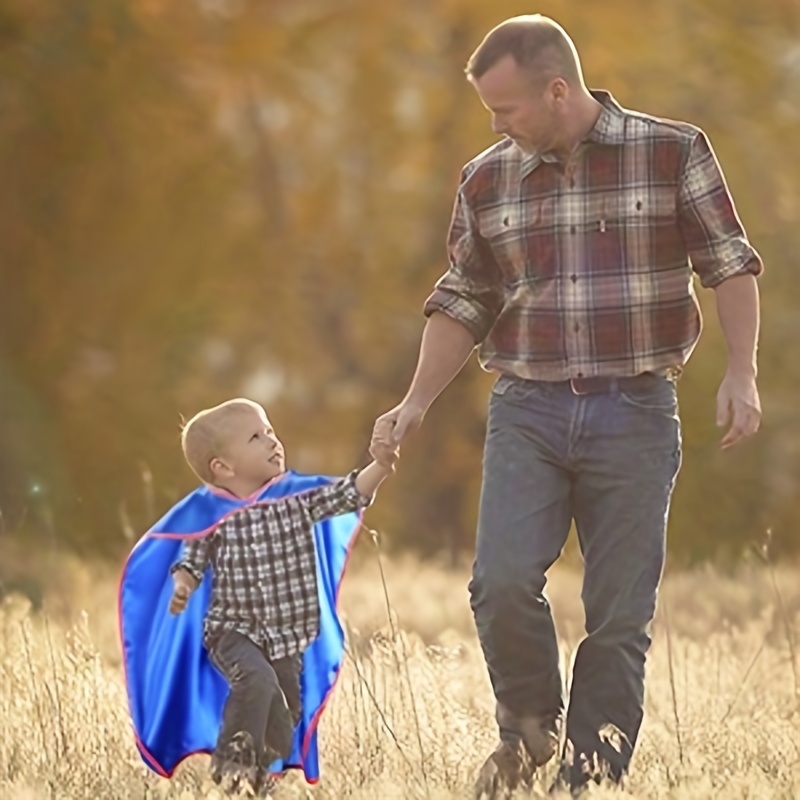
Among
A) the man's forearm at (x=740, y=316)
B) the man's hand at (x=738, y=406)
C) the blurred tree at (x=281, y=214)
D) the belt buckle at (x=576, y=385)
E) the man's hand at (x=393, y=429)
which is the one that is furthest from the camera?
the blurred tree at (x=281, y=214)

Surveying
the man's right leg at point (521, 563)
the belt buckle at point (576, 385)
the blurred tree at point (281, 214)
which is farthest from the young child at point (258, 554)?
the blurred tree at point (281, 214)

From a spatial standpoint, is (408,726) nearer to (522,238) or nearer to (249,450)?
(249,450)

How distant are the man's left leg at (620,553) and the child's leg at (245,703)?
2.43 feet

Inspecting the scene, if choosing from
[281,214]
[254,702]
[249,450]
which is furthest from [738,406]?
[281,214]

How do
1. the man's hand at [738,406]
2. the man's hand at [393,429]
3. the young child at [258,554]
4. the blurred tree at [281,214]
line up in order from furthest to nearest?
the blurred tree at [281,214] → the young child at [258,554] → the man's hand at [393,429] → the man's hand at [738,406]

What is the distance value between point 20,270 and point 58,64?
1238 millimetres

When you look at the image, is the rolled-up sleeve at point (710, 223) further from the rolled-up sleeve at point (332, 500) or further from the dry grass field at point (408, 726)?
the dry grass field at point (408, 726)

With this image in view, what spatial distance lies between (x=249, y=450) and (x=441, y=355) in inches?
21.2

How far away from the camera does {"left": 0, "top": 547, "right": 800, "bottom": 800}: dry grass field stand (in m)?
4.34

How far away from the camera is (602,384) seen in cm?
413

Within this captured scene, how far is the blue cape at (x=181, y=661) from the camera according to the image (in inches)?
180

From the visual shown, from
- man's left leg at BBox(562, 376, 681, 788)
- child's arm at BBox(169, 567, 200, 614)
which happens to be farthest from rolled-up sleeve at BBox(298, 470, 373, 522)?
man's left leg at BBox(562, 376, 681, 788)

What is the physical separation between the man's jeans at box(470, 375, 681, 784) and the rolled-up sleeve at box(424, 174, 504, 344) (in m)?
0.25

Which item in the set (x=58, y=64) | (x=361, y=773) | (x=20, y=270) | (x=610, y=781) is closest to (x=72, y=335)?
(x=20, y=270)
